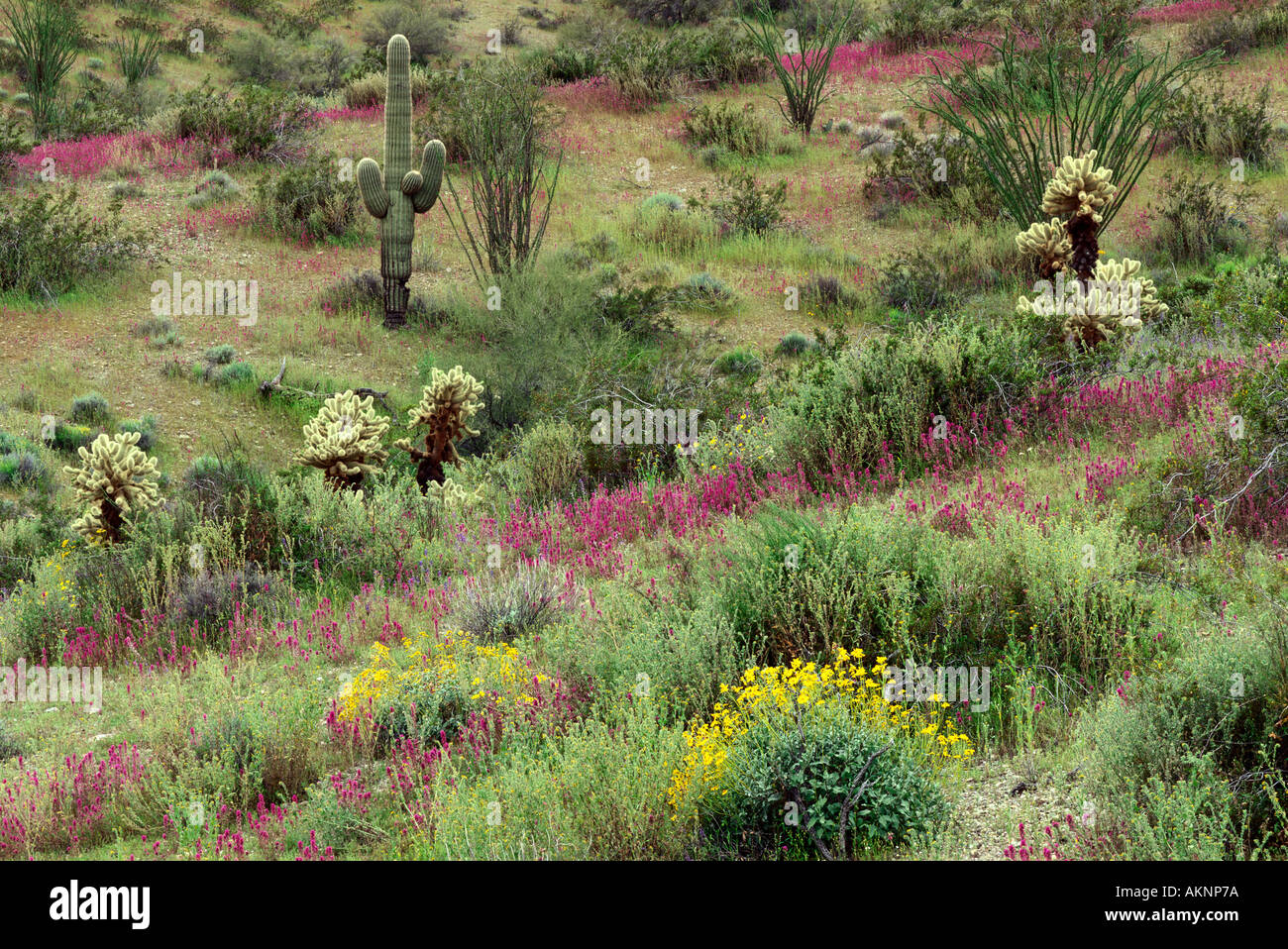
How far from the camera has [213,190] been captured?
16.1 meters

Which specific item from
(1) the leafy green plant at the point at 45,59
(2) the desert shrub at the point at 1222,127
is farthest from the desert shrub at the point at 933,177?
(1) the leafy green plant at the point at 45,59

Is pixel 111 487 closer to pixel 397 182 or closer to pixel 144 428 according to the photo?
pixel 144 428

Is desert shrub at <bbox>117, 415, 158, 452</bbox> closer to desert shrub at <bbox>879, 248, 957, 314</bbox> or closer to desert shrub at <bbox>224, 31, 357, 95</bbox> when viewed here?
desert shrub at <bbox>879, 248, 957, 314</bbox>

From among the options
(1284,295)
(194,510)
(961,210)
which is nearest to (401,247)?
(194,510)

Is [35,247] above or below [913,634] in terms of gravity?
above

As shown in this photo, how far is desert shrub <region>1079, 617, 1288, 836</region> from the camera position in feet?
11.2

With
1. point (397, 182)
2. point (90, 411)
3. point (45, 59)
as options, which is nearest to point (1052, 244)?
→ point (397, 182)

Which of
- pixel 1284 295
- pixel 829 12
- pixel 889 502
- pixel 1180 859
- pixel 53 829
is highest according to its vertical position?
pixel 829 12

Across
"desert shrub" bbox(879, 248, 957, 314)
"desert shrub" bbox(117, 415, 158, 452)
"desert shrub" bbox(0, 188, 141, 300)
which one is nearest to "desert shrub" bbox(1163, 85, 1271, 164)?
"desert shrub" bbox(879, 248, 957, 314)

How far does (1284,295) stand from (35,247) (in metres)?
12.9

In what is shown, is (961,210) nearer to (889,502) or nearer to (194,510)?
(889,502)

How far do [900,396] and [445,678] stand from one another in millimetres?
3965

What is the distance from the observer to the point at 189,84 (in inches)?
1112

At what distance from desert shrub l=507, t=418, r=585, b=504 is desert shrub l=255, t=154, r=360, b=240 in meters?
8.14
